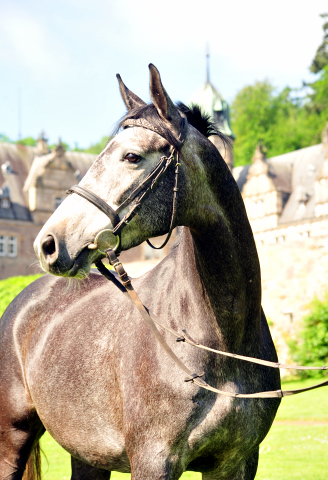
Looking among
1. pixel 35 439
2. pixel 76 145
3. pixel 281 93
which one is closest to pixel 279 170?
pixel 281 93

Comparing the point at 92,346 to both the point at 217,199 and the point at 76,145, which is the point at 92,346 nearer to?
the point at 217,199

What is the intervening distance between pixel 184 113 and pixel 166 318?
43.5 inches

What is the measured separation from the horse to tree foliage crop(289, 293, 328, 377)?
17888mm

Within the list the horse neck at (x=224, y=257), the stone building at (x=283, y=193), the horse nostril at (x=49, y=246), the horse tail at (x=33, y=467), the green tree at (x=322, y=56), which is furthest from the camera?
the green tree at (x=322, y=56)

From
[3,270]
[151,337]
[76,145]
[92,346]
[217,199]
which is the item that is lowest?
[3,270]

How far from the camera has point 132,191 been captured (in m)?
2.90

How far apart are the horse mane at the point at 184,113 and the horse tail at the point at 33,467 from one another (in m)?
2.83

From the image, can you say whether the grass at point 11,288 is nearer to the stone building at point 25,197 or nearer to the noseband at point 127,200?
the stone building at point 25,197

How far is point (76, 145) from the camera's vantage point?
74.3 metres

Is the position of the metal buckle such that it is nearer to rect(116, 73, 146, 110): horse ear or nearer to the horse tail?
rect(116, 73, 146, 110): horse ear

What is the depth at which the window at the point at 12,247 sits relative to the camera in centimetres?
4450

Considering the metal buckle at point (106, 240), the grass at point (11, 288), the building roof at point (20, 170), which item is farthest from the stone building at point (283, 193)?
the metal buckle at point (106, 240)

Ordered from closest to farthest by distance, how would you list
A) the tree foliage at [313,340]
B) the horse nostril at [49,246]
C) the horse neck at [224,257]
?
the horse nostril at [49,246] < the horse neck at [224,257] < the tree foliage at [313,340]

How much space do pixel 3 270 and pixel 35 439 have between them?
1599 inches
